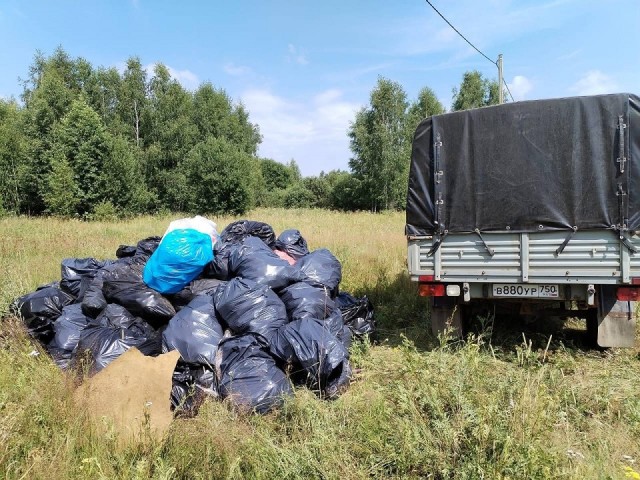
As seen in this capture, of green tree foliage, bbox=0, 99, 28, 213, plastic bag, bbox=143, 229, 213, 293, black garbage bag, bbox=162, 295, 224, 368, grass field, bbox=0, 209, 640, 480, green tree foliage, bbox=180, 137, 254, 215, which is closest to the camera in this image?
grass field, bbox=0, 209, 640, 480

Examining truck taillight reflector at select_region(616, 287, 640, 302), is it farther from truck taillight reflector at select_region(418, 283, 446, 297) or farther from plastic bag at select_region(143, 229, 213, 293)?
plastic bag at select_region(143, 229, 213, 293)

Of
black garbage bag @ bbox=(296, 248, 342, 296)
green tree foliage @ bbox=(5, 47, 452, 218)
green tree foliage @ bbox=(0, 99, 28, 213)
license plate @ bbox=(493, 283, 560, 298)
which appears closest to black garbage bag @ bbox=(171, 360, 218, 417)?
black garbage bag @ bbox=(296, 248, 342, 296)

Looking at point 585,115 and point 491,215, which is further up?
point 585,115

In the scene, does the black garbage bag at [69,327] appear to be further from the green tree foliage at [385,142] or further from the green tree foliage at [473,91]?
the green tree foliage at [473,91]

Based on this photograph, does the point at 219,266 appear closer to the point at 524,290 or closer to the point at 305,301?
the point at 305,301

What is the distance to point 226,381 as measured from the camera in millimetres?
3254

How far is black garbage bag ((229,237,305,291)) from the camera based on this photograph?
179 inches

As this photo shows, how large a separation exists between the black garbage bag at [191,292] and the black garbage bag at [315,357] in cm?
125

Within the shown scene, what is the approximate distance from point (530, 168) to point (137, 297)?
3.96 metres

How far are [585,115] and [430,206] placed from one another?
1.52 metres

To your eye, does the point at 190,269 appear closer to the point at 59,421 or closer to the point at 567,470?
the point at 59,421

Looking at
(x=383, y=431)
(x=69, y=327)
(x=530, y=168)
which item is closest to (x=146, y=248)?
(x=69, y=327)

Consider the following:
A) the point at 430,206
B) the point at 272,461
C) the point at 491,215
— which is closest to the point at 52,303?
the point at 272,461

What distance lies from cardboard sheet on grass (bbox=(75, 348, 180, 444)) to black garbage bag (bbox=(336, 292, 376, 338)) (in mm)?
2198
